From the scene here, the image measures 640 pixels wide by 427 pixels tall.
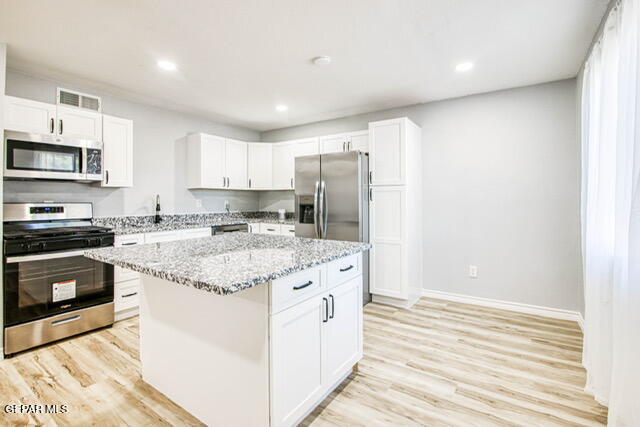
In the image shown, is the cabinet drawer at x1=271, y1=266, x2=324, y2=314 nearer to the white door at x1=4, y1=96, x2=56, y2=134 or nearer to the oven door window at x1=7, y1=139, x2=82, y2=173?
the oven door window at x1=7, y1=139, x2=82, y2=173

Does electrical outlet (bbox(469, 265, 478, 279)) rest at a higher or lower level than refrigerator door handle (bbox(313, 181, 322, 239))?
lower

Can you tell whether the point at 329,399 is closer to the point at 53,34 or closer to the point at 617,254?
the point at 617,254

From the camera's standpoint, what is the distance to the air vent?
316cm

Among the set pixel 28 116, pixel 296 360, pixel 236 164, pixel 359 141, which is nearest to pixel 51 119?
pixel 28 116

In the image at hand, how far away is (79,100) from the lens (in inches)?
128

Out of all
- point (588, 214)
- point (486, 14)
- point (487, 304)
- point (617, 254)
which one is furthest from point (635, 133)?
point (487, 304)

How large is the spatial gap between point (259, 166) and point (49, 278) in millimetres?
3028

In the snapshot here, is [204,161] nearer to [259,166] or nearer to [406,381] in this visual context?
[259,166]

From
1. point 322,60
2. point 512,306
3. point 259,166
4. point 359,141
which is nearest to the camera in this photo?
point 322,60

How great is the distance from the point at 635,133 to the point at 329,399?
2134 millimetres

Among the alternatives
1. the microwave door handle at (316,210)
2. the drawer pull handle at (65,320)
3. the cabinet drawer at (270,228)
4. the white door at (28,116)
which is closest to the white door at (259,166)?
the cabinet drawer at (270,228)

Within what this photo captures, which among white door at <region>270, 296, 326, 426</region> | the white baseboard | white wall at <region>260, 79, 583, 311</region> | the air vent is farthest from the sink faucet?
the white baseboard

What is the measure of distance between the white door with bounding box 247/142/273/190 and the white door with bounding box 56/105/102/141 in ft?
6.94

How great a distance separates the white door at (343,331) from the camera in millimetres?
1862
